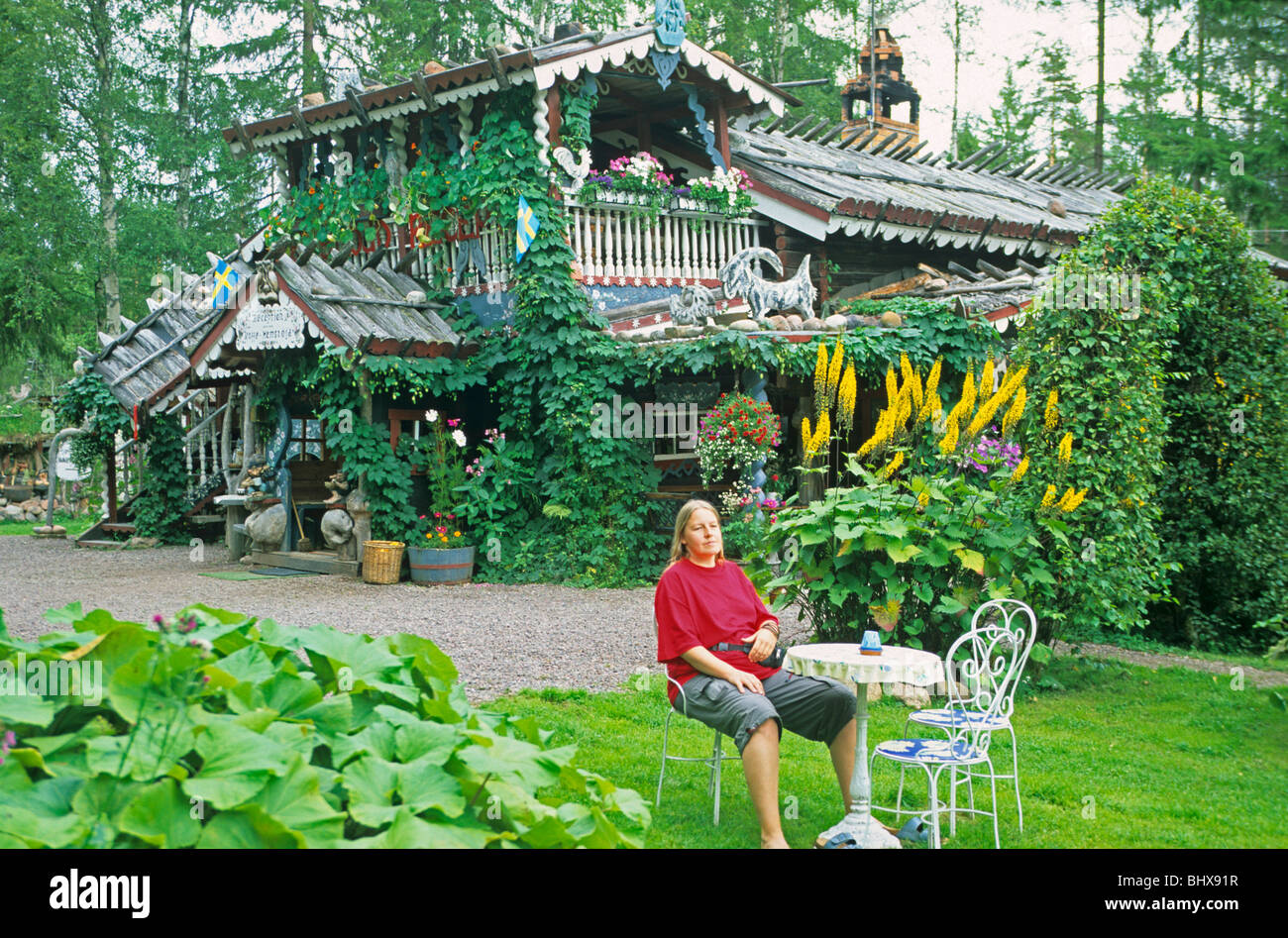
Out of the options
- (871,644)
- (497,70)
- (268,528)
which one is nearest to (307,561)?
(268,528)

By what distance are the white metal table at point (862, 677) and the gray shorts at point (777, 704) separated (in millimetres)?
103

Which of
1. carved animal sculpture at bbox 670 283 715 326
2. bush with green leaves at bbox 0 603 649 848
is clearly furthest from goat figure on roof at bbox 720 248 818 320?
bush with green leaves at bbox 0 603 649 848

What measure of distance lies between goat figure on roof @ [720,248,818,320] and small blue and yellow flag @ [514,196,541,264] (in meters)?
2.06

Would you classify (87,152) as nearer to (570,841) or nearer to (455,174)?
(455,174)

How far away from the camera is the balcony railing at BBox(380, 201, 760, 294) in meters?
12.4

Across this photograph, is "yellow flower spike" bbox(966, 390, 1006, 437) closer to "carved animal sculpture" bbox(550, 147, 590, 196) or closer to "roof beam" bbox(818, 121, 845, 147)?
"carved animal sculpture" bbox(550, 147, 590, 196)

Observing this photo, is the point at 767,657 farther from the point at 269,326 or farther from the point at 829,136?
the point at 829,136

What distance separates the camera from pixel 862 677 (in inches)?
164

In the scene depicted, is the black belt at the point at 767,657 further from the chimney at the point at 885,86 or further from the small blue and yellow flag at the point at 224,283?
the chimney at the point at 885,86

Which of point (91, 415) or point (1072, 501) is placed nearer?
point (1072, 501)

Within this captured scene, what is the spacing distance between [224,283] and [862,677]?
10927mm

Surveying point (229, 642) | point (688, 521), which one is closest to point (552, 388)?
point (688, 521)

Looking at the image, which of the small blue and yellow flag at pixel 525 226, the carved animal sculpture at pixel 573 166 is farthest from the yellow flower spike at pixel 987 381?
the carved animal sculpture at pixel 573 166
